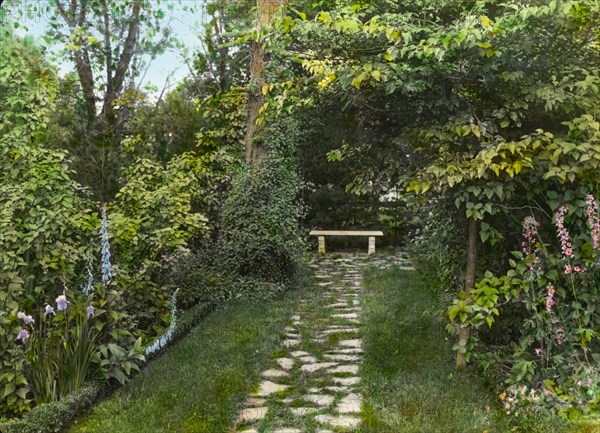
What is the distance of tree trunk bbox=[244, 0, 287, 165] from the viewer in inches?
340

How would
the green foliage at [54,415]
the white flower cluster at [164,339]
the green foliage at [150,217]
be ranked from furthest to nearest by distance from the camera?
the green foliage at [150,217] < the white flower cluster at [164,339] < the green foliage at [54,415]

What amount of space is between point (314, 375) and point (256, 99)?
4675mm

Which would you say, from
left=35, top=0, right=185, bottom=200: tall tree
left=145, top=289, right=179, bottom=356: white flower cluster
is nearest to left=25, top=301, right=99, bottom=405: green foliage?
left=145, top=289, right=179, bottom=356: white flower cluster

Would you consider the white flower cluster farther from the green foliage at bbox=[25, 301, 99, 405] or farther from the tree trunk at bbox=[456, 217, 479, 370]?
the tree trunk at bbox=[456, 217, 479, 370]

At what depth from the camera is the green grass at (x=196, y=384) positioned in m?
4.12

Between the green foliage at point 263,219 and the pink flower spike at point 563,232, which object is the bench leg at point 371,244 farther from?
the pink flower spike at point 563,232

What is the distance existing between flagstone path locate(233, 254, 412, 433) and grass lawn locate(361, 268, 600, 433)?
0.14 metres

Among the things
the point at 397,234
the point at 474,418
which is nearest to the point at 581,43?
the point at 474,418

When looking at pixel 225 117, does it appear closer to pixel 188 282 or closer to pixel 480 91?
pixel 188 282

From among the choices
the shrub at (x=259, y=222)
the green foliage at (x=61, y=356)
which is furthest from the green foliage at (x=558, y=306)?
the shrub at (x=259, y=222)

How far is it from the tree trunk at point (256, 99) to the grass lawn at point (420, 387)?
2.78 m

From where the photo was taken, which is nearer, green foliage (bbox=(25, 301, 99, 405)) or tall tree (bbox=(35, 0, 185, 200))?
green foliage (bbox=(25, 301, 99, 405))

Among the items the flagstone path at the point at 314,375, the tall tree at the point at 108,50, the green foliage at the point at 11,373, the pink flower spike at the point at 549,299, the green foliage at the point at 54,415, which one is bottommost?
the flagstone path at the point at 314,375

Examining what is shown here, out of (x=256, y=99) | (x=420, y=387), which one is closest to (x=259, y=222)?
(x=256, y=99)
